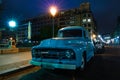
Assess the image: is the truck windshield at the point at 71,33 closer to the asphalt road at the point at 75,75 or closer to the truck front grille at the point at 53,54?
the asphalt road at the point at 75,75

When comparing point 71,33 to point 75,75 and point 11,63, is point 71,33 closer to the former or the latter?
point 75,75

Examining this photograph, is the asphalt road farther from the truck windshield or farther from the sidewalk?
the truck windshield

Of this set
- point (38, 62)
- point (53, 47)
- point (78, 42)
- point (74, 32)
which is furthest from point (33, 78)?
point (74, 32)

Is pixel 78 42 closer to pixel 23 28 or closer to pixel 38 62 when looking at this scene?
pixel 38 62

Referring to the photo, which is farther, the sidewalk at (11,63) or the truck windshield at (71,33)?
the truck windshield at (71,33)

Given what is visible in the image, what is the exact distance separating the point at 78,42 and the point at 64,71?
5.33 ft

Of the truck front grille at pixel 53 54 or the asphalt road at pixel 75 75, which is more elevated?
the truck front grille at pixel 53 54

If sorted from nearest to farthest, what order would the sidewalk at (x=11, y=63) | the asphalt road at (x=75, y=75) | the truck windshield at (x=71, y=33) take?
the asphalt road at (x=75, y=75) → the sidewalk at (x=11, y=63) → the truck windshield at (x=71, y=33)

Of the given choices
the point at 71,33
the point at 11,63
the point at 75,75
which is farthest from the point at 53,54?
the point at 11,63

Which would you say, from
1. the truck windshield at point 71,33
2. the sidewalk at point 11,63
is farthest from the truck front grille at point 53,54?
the truck windshield at point 71,33

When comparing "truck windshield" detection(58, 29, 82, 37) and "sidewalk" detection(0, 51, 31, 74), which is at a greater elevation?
"truck windshield" detection(58, 29, 82, 37)

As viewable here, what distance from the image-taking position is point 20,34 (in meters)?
180

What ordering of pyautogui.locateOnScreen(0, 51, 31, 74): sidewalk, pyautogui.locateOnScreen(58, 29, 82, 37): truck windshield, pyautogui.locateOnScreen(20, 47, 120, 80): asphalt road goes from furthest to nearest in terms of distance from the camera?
pyautogui.locateOnScreen(58, 29, 82, 37): truck windshield, pyautogui.locateOnScreen(0, 51, 31, 74): sidewalk, pyautogui.locateOnScreen(20, 47, 120, 80): asphalt road

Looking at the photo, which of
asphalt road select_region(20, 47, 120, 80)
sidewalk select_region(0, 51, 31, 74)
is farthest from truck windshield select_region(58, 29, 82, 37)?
sidewalk select_region(0, 51, 31, 74)
